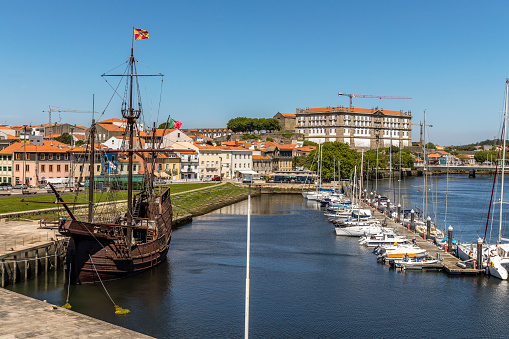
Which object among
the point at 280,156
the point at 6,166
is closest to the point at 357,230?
the point at 6,166

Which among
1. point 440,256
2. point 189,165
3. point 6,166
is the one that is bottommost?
point 440,256

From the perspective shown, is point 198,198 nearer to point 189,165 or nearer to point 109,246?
point 189,165

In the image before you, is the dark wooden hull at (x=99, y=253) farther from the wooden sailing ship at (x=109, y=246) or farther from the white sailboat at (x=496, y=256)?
the white sailboat at (x=496, y=256)

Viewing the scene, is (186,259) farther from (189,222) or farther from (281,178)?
(281,178)

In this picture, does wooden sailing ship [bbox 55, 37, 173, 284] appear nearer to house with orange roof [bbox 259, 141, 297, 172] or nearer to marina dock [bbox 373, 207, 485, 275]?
marina dock [bbox 373, 207, 485, 275]

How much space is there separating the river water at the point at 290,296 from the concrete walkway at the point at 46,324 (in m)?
4.25

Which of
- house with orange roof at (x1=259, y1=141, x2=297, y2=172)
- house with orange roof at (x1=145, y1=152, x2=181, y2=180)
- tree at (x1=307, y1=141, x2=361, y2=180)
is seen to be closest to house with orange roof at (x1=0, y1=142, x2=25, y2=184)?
house with orange roof at (x1=145, y1=152, x2=181, y2=180)

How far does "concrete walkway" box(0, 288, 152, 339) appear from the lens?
23.0 m

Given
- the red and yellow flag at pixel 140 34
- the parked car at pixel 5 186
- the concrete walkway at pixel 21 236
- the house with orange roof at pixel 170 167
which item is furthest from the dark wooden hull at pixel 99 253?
the house with orange roof at pixel 170 167

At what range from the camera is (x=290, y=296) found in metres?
35.8

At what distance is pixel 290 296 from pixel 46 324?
1679 centimetres

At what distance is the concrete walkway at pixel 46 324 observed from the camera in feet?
75.5

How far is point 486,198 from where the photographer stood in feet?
365

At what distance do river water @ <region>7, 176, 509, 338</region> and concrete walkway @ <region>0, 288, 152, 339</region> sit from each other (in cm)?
425
